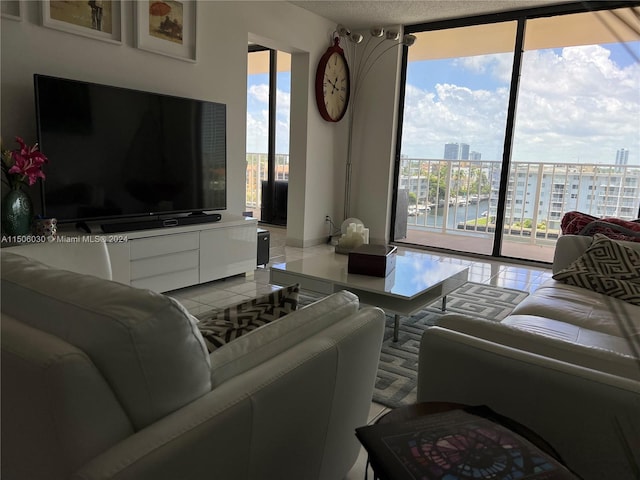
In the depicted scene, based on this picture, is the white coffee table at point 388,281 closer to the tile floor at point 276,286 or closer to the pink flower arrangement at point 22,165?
the tile floor at point 276,286

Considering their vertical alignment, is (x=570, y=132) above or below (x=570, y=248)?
above

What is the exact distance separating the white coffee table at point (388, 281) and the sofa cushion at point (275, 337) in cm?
111

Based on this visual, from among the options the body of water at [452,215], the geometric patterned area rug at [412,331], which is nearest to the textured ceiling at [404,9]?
the body of water at [452,215]

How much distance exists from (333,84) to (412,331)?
334cm

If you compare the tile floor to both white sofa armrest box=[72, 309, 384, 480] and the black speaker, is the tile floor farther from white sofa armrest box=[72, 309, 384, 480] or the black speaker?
white sofa armrest box=[72, 309, 384, 480]

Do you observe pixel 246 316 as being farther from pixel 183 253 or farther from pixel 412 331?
pixel 183 253

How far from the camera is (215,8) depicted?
374 centimetres

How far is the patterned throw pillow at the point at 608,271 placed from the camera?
2244mm

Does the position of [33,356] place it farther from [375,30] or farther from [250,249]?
[375,30]

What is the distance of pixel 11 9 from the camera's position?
2.62 m

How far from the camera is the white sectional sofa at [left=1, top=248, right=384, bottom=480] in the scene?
0.70m

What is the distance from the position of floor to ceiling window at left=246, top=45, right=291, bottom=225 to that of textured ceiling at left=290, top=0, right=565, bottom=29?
139 centimetres

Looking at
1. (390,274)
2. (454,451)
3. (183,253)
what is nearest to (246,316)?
(454,451)

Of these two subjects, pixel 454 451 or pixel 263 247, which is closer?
pixel 454 451
